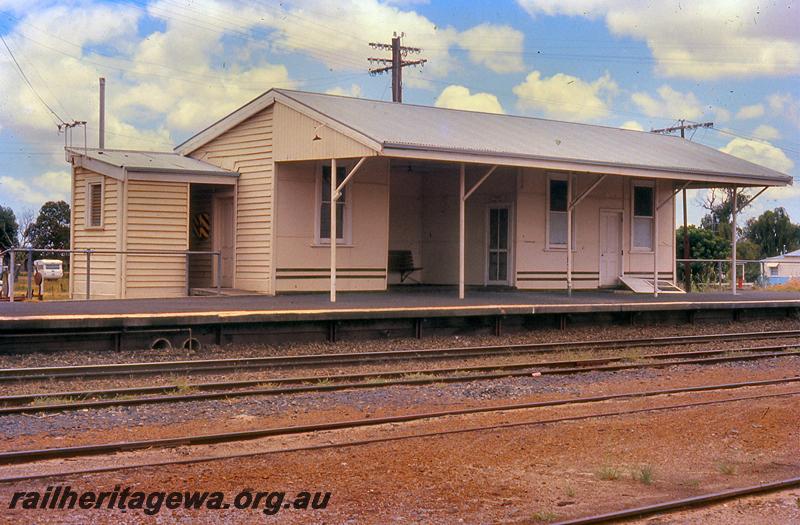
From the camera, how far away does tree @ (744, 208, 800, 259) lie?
246 ft

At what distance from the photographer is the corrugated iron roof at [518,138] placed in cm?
1886

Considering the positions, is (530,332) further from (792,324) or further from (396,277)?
(792,324)

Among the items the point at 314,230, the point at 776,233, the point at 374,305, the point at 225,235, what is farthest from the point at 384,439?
the point at 776,233

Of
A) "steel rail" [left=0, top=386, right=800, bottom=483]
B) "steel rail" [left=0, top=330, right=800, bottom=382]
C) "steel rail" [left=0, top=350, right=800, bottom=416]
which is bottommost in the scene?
"steel rail" [left=0, top=386, right=800, bottom=483]

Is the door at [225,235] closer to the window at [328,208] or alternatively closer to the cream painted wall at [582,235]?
the window at [328,208]

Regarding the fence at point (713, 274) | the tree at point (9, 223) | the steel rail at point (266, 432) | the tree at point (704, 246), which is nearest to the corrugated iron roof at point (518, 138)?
the fence at point (713, 274)

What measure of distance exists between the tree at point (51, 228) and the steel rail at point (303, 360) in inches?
1170

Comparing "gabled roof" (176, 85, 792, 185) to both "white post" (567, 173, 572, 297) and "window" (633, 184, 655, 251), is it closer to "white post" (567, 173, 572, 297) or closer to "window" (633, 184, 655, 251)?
"window" (633, 184, 655, 251)

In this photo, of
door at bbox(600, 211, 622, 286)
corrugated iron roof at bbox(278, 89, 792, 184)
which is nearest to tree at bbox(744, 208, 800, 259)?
corrugated iron roof at bbox(278, 89, 792, 184)

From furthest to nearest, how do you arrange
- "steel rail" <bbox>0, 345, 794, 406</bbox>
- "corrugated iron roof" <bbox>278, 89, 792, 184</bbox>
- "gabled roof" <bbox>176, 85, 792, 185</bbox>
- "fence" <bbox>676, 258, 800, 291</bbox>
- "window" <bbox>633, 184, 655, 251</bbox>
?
"fence" <bbox>676, 258, 800, 291</bbox>, "window" <bbox>633, 184, 655, 251</bbox>, "corrugated iron roof" <bbox>278, 89, 792, 184</bbox>, "gabled roof" <bbox>176, 85, 792, 185</bbox>, "steel rail" <bbox>0, 345, 794, 406</bbox>

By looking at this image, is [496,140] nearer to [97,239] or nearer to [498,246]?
[498,246]

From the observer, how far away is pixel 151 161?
2053cm

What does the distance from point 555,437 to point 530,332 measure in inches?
391

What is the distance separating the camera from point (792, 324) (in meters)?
23.5
